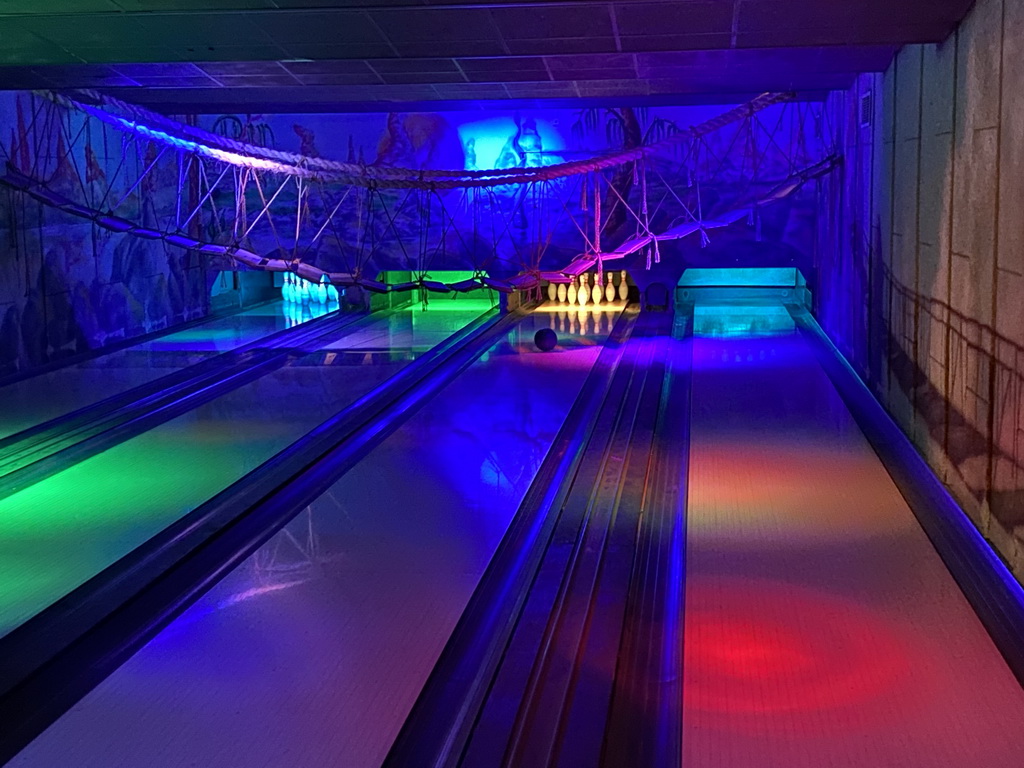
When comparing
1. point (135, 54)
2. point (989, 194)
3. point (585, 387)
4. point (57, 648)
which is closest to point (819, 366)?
point (585, 387)

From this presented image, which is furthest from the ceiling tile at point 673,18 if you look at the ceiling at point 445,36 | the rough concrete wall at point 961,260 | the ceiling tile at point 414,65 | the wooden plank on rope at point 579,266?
the wooden plank on rope at point 579,266

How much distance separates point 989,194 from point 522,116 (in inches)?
308

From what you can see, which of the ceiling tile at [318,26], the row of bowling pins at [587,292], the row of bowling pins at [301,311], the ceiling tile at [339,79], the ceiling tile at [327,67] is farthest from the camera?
the row of bowling pins at [587,292]

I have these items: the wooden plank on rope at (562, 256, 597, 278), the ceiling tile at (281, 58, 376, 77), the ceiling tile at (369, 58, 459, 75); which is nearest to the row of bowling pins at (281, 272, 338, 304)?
the wooden plank on rope at (562, 256, 597, 278)

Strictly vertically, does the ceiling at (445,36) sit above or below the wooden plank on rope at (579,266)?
above

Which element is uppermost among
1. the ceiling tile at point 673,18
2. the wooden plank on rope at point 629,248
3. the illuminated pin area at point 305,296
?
the ceiling tile at point 673,18

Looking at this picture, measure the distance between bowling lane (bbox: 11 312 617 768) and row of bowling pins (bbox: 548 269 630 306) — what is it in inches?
281

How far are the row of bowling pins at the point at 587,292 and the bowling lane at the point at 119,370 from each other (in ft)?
10.6

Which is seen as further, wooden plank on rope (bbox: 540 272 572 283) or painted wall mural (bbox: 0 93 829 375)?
painted wall mural (bbox: 0 93 829 375)

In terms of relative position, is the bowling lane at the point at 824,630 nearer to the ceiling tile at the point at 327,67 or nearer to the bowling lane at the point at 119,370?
the ceiling tile at the point at 327,67

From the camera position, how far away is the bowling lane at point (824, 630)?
8.91 feet

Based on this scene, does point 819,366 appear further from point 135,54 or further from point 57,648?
point 57,648

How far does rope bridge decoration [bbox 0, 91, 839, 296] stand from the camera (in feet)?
27.6

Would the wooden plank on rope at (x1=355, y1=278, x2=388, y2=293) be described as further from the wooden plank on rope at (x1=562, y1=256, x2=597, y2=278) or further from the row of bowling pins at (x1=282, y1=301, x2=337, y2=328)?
the row of bowling pins at (x1=282, y1=301, x2=337, y2=328)
